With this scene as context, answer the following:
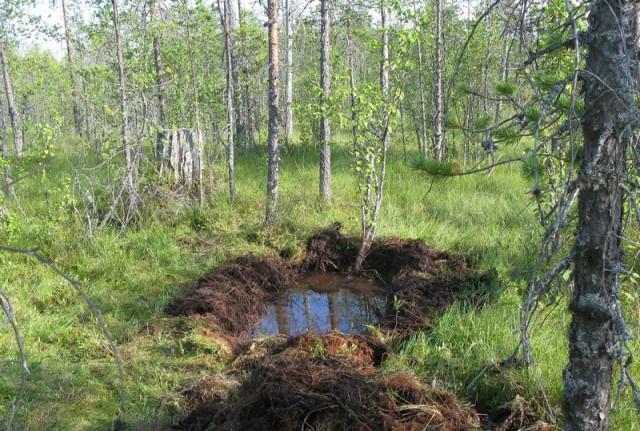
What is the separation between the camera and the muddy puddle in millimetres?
5926

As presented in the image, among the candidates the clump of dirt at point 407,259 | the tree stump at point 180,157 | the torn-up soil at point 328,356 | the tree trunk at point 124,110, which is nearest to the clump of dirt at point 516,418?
the torn-up soil at point 328,356

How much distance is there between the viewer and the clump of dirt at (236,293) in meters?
5.66

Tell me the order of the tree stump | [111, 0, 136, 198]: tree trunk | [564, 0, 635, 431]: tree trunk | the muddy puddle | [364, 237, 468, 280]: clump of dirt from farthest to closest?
1. the tree stump
2. [111, 0, 136, 198]: tree trunk
3. [364, 237, 468, 280]: clump of dirt
4. the muddy puddle
5. [564, 0, 635, 431]: tree trunk

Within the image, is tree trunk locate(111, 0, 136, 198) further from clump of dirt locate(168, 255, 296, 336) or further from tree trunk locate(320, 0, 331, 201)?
tree trunk locate(320, 0, 331, 201)

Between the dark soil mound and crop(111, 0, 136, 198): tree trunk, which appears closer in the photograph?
crop(111, 0, 136, 198): tree trunk

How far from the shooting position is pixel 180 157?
8.95 m

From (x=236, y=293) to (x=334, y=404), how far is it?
10.0 ft

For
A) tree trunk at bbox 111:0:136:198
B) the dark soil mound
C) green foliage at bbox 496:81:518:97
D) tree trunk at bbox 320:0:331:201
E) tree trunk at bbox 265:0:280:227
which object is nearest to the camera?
green foliage at bbox 496:81:518:97

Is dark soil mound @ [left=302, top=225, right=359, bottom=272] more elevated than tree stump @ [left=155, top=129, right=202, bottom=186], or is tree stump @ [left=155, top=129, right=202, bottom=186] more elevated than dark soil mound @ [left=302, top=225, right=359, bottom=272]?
tree stump @ [left=155, top=129, right=202, bottom=186]

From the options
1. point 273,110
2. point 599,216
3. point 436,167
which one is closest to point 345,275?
point 273,110

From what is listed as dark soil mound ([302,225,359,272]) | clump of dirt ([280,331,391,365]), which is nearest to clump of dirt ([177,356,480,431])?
clump of dirt ([280,331,391,365])

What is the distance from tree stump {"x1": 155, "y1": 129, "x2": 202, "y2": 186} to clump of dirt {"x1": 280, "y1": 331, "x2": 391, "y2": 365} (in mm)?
4918

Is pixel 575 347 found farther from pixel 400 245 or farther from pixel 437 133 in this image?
pixel 437 133

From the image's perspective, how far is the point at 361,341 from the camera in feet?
15.4
